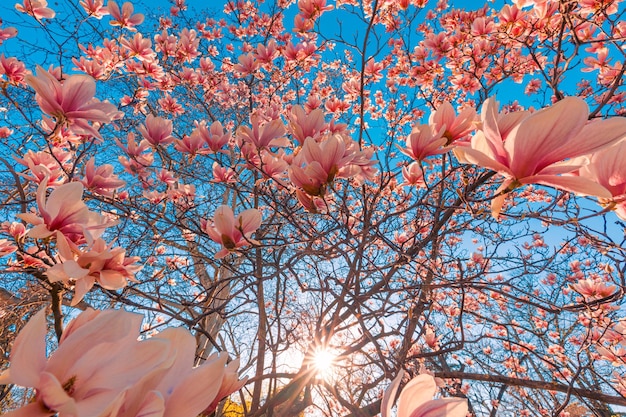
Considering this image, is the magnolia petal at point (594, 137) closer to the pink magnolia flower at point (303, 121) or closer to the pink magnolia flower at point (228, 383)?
the pink magnolia flower at point (228, 383)

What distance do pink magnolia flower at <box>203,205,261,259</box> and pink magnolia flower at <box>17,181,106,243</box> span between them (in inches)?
12.4

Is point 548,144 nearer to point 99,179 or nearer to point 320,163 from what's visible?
point 320,163

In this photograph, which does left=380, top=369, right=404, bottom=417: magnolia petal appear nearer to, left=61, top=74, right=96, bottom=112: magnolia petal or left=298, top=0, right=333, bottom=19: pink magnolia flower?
left=61, top=74, right=96, bottom=112: magnolia petal

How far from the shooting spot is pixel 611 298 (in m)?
1.04

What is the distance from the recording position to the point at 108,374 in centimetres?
28

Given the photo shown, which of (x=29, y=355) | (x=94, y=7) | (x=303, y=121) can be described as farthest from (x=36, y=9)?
(x=29, y=355)

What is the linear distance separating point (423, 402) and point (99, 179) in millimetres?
1228

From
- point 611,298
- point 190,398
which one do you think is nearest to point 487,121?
point 190,398

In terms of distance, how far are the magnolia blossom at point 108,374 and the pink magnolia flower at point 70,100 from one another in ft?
2.74

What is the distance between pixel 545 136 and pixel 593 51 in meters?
2.36

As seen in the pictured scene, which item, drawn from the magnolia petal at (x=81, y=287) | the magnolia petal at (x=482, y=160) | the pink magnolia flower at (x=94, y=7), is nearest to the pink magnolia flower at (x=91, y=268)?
the magnolia petal at (x=81, y=287)

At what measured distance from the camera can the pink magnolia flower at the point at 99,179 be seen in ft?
3.88

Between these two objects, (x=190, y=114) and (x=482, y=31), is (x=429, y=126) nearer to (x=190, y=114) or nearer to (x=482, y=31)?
(x=482, y=31)

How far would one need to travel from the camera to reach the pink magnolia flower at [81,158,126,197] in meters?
1.18
